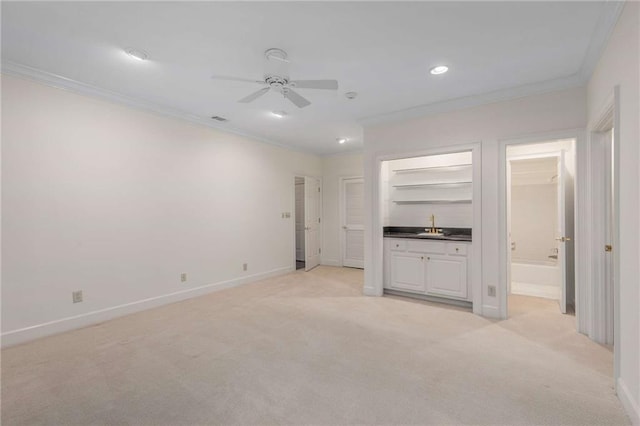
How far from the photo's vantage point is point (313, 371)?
2.34 metres

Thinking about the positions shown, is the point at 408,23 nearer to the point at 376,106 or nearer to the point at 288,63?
the point at 288,63

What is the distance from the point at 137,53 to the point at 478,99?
146 inches

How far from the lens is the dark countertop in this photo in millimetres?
4059

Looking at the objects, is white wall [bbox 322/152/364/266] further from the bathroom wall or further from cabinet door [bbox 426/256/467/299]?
the bathroom wall

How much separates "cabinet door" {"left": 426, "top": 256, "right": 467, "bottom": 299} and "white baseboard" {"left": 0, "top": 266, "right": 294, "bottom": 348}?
316 centimetres

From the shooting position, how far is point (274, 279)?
5.58m

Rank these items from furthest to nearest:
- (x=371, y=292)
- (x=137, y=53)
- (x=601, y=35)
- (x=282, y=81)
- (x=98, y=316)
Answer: (x=371, y=292) < (x=98, y=316) < (x=282, y=81) < (x=137, y=53) < (x=601, y=35)

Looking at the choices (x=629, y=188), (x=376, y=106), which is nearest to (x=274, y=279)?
(x=376, y=106)

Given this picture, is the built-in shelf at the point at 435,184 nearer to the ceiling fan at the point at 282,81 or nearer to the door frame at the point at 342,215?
the door frame at the point at 342,215

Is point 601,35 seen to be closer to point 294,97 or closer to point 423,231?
point 294,97

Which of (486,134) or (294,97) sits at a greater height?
(294,97)

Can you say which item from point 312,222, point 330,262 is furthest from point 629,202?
point 330,262

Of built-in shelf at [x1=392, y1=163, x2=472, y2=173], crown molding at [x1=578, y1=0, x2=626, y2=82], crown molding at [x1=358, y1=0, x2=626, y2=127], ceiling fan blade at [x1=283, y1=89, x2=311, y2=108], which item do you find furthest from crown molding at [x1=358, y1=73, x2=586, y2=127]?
ceiling fan blade at [x1=283, y1=89, x2=311, y2=108]

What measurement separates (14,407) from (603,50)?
5.12m
